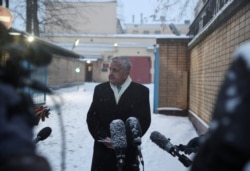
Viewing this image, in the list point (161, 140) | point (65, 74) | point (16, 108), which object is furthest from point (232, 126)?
point (65, 74)

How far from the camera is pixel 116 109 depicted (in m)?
4.07

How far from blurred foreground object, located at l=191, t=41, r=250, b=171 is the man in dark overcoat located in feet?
9.64

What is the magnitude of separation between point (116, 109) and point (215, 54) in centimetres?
481

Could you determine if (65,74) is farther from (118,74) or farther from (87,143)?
(118,74)

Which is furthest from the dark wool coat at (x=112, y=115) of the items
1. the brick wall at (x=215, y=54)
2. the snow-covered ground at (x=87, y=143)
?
the brick wall at (x=215, y=54)

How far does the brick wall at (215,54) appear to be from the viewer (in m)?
6.07

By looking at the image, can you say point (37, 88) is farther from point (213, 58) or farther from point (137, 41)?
point (137, 41)

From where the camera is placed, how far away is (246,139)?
1.00 m

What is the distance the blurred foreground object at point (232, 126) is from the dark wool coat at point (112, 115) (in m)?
2.95

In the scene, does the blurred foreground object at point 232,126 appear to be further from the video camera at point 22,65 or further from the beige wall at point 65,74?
the beige wall at point 65,74

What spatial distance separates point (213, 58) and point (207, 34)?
1.07 m

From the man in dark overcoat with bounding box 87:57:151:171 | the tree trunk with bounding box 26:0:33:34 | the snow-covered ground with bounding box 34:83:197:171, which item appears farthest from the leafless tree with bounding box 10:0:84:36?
the man in dark overcoat with bounding box 87:57:151:171

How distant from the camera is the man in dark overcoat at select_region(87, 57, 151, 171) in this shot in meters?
4.04

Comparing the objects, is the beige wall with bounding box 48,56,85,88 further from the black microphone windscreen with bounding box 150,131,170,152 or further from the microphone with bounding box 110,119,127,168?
the black microphone windscreen with bounding box 150,131,170,152
